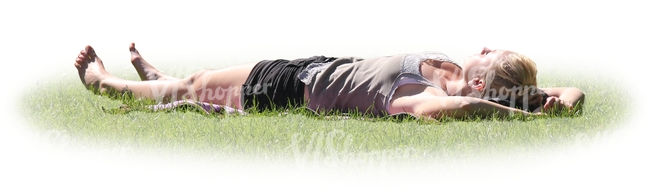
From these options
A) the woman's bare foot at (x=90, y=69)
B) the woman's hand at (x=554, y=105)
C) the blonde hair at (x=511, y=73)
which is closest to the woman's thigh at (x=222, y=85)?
the woman's bare foot at (x=90, y=69)

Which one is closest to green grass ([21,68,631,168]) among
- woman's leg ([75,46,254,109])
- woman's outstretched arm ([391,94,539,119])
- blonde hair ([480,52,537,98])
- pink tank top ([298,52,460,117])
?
woman's outstretched arm ([391,94,539,119])

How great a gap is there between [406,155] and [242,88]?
66.8 inches

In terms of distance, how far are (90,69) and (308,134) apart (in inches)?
96.3

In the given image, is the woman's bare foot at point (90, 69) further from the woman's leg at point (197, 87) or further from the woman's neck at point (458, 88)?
the woman's neck at point (458, 88)

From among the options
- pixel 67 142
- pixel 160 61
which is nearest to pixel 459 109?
pixel 67 142

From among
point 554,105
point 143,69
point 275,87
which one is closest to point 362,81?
point 275,87

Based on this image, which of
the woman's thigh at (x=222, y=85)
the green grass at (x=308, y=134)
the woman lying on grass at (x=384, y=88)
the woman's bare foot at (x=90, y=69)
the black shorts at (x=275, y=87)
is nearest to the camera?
the green grass at (x=308, y=134)

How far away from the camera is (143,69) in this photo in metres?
6.78

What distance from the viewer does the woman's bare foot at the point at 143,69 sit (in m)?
6.66

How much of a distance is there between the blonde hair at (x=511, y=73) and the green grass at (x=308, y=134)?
0.88 ft

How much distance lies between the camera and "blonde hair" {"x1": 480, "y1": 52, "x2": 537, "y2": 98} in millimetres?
5309

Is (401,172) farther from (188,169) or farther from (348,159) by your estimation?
(188,169)

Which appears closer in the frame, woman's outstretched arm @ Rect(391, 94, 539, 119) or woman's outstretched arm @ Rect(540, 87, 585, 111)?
woman's outstretched arm @ Rect(391, 94, 539, 119)

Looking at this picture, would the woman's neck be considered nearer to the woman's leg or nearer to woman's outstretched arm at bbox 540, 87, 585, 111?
woman's outstretched arm at bbox 540, 87, 585, 111
